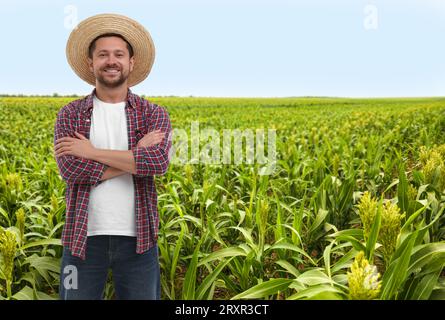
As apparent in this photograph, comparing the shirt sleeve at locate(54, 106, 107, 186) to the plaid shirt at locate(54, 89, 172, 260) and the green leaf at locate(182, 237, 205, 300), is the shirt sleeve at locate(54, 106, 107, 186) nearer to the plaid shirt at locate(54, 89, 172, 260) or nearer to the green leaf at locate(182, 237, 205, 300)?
the plaid shirt at locate(54, 89, 172, 260)

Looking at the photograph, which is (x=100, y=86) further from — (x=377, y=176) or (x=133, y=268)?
(x=377, y=176)

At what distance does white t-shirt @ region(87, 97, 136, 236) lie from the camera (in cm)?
168

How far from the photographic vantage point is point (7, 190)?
3094 mm

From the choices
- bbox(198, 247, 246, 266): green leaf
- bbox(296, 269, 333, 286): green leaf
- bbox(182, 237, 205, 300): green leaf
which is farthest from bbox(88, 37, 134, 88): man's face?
bbox(296, 269, 333, 286): green leaf

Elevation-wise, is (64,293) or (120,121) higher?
(120,121)

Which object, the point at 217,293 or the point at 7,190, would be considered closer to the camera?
the point at 217,293

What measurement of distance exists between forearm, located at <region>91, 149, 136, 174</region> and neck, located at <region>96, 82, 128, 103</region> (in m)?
0.28

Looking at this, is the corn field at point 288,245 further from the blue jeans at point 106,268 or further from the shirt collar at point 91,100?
the shirt collar at point 91,100

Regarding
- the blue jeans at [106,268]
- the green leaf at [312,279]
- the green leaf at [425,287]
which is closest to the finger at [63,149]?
the blue jeans at [106,268]

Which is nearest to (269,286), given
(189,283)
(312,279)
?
(312,279)

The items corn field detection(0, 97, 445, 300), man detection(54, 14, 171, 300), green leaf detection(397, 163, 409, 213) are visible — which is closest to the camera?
corn field detection(0, 97, 445, 300)

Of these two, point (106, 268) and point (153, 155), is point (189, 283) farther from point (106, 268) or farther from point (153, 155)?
point (153, 155)
